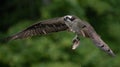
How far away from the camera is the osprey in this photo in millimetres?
1870

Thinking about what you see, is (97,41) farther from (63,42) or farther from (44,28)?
(63,42)

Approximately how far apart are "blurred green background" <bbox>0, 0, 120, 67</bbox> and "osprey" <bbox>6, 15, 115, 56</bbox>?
285 cm

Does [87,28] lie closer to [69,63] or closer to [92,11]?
[69,63]

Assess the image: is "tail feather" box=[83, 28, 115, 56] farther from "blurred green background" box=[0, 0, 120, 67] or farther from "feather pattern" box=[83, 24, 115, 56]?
"blurred green background" box=[0, 0, 120, 67]

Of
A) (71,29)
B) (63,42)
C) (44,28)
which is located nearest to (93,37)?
(71,29)

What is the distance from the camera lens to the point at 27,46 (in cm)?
591

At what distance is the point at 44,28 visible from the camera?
2.26 metres

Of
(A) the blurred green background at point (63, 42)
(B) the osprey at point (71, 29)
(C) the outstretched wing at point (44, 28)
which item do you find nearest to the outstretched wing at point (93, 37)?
(B) the osprey at point (71, 29)

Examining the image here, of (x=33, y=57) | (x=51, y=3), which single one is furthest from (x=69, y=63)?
(x=51, y=3)

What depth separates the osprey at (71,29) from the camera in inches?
73.6

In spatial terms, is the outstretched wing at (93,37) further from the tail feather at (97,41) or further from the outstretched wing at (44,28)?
the outstretched wing at (44,28)

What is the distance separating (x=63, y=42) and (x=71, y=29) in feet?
11.6

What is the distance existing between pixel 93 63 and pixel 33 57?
0.73 m

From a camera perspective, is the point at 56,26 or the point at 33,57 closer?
the point at 56,26
